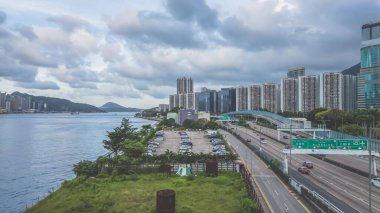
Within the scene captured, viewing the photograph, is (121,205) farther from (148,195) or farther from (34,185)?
(34,185)

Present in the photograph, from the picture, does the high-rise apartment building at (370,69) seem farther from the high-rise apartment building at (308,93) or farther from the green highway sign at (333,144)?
the green highway sign at (333,144)

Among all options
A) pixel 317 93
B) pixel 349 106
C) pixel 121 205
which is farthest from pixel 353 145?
pixel 349 106

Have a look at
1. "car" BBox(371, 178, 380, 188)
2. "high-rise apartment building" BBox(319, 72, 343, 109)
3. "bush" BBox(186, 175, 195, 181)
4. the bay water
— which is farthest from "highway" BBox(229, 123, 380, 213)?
"high-rise apartment building" BBox(319, 72, 343, 109)

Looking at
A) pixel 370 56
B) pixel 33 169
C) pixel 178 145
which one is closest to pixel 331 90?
pixel 370 56

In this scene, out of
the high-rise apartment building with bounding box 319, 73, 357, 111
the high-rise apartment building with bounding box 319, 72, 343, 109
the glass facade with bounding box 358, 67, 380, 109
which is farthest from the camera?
the high-rise apartment building with bounding box 319, 72, 343, 109

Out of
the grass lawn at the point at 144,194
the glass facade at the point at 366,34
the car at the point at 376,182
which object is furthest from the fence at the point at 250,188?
the glass facade at the point at 366,34

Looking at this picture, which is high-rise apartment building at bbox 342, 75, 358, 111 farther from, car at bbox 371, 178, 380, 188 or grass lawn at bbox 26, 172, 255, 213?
grass lawn at bbox 26, 172, 255, 213
